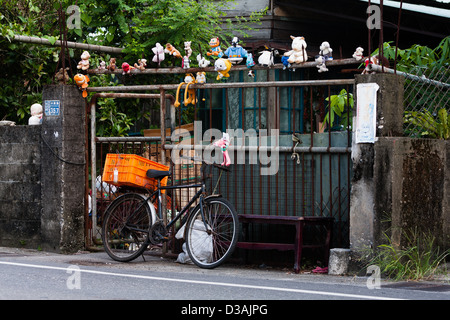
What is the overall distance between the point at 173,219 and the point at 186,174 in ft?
3.14

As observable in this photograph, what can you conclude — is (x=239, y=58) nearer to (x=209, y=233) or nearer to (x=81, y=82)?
(x=81, y=82)

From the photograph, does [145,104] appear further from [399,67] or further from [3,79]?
[399,67]

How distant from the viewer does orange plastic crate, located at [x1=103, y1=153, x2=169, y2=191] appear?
29.6 ft

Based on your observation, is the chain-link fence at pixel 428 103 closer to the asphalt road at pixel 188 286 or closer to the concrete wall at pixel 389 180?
the concrete wall at pixel 389 180

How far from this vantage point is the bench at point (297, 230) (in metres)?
8.41

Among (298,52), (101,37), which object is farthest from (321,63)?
(101,37)

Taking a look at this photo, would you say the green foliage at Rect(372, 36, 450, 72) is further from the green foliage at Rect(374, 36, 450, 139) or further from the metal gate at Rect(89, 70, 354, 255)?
the metal gate at Rect(89, 70, 354, 255)

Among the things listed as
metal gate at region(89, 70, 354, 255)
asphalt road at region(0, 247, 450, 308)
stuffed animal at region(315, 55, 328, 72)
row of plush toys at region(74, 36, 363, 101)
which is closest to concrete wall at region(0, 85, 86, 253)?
row of plush toys at region(74, 36, 363, 101)

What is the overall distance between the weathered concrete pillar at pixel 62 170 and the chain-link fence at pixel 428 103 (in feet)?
15.1

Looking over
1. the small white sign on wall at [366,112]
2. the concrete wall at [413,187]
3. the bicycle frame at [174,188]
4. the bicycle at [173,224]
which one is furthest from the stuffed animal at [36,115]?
the concrete wall at [413,187]

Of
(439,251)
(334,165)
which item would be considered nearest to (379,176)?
(334,165)

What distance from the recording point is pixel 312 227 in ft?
29.5

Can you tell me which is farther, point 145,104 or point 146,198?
point 145,104

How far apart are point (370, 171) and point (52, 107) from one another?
4708 millimetres
